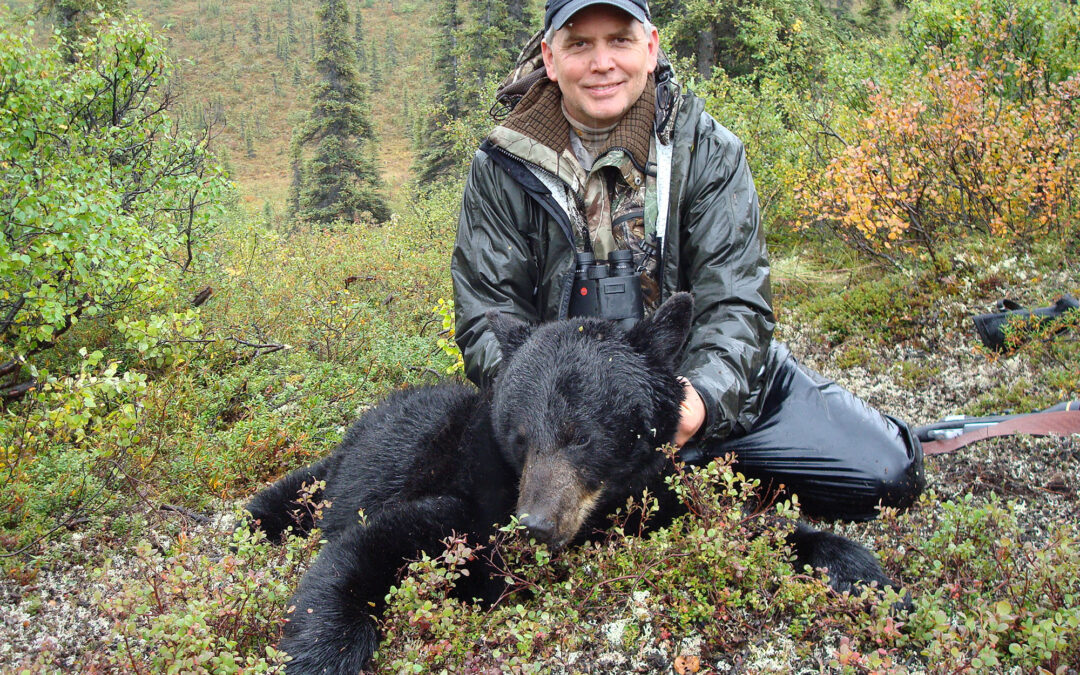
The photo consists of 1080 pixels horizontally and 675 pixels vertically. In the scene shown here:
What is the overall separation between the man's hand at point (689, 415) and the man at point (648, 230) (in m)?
0.48

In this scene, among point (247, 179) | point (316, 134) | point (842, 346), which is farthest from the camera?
point (247, 179)

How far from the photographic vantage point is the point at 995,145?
6.49 m

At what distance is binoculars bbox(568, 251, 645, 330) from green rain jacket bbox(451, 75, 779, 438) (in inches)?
5.7

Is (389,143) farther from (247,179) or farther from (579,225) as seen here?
(579,225)

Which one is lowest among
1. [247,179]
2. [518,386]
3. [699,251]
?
[247,179]

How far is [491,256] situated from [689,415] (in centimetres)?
155

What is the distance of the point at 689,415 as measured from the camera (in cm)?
279

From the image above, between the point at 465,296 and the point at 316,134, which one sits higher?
the point at 465,296

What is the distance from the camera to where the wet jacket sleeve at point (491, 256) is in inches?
150

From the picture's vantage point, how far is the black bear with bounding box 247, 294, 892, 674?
2.43 meters

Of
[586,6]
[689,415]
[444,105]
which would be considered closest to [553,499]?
[689,415]

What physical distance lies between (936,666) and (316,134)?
2668 cm

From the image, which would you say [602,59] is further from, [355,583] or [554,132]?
[355,583]

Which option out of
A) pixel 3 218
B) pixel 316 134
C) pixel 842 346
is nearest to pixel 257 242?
pixel 3 218
